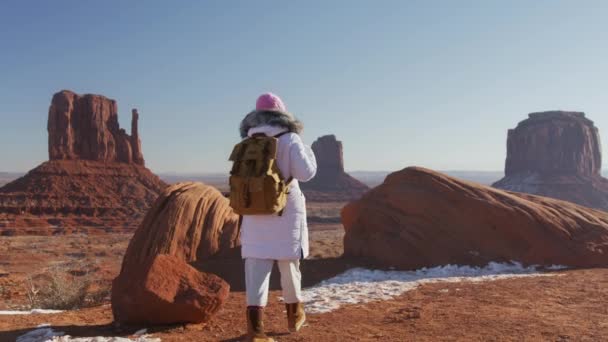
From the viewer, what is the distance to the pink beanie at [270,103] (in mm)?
3846

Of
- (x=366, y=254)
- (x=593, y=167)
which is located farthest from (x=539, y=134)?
(x=366, y=254)

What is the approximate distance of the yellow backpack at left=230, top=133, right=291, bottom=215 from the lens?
11.4 ft

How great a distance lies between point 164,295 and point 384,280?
14.7 feet

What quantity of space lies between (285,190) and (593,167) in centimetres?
8702

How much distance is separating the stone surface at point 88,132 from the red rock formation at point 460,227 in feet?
169

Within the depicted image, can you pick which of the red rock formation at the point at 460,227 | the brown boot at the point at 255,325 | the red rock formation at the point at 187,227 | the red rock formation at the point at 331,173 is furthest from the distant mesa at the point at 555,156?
the brown boot at the point at 255,325

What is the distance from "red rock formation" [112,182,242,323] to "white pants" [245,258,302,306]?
32.4 inches

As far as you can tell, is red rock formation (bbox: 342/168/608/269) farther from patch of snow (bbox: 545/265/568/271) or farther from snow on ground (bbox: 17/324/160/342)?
snow on ground (bbox: 17/324/160/342)

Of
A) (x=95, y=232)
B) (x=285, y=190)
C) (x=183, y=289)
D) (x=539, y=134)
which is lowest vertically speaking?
(x=95, y=232)

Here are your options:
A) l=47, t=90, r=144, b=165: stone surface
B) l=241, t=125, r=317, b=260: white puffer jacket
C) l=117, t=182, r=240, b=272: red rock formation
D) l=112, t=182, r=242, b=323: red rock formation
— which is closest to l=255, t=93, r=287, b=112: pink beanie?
l=241, t=125, r=317, b=260: white puffer jacket

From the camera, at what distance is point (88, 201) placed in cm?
4559

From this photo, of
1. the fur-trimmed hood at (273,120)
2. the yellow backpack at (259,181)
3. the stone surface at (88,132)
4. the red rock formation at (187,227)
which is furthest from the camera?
the stone surface at (88,132)

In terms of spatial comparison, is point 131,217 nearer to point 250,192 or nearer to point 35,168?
point 35,168

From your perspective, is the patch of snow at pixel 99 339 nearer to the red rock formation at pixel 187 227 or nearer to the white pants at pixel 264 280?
the white pants at pixel 264 280
